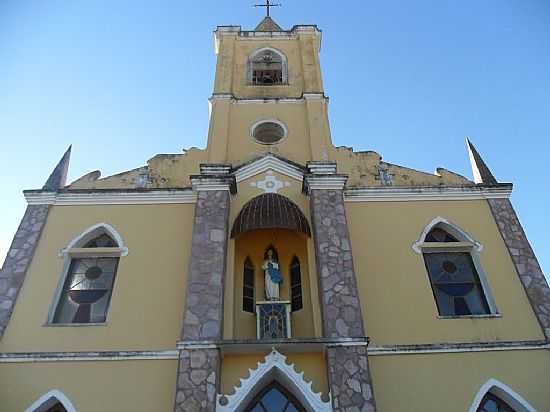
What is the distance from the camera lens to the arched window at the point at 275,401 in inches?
360

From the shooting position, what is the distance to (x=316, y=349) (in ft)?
31.5

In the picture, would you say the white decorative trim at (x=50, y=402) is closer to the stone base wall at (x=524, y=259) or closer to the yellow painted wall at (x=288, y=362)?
the yellow painted wall at (x=288, y=362)

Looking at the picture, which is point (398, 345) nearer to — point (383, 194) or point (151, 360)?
point (383, 194)

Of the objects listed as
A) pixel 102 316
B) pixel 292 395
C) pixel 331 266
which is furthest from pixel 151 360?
pixel 331 266

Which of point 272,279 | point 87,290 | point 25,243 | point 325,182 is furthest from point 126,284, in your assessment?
point 325,182

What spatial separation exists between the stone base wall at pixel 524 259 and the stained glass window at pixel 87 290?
28.4 feet

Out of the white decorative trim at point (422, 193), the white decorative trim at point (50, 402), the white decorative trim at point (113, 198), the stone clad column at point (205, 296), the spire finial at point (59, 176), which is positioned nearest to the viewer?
the stone clad column at point (205, 296)

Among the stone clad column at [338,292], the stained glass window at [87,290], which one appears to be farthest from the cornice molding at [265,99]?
the stained glass window at [87,290]

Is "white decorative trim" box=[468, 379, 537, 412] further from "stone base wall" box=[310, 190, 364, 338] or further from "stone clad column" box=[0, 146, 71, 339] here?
"stone clad column" box=[0, 146, 71, 339]

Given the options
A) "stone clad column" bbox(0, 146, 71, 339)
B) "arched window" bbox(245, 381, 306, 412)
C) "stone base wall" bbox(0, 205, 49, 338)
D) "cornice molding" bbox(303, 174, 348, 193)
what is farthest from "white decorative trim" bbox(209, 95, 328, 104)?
"arched window" bbox(245, 381, 306, 412)

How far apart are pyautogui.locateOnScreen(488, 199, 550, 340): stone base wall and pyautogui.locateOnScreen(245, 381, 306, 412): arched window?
5.06 metres

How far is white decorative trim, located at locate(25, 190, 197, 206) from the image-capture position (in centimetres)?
1219

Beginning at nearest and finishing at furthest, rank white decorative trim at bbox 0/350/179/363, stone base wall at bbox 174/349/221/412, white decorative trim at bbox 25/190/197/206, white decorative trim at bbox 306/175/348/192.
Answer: stone base wall at bbox 174/349/221/412 < white decorative trim at bbox 0/350/179/363 < white decorative trim at bbox 306/175/348/192 < white decorative trim at bbox 25/190/197/206

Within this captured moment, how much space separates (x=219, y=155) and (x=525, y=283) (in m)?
7.66
